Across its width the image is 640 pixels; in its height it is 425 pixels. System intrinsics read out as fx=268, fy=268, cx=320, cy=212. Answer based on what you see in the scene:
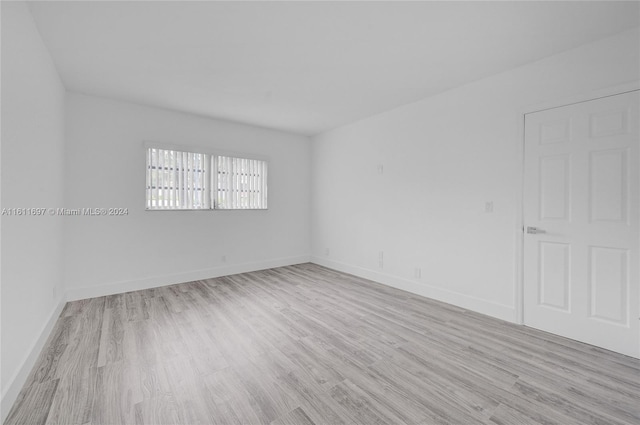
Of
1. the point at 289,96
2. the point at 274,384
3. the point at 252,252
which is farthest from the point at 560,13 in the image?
the point at 252,252

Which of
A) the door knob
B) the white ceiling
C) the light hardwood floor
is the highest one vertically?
the white ceiling

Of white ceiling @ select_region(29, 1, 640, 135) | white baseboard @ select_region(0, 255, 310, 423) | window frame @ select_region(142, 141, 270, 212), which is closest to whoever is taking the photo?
white baseboard @ select_region(0, 255, 310, 423)

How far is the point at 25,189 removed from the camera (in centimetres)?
208

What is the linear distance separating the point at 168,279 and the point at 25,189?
2.52 meters

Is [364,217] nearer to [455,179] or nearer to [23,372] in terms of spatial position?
[455,179]

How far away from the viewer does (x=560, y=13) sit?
Answer: 2.12 m

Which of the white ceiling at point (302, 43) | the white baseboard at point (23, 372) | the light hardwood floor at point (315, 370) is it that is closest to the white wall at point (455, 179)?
the white ceiling at point (302, 43)

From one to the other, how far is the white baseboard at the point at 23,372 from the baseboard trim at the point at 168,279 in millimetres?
912

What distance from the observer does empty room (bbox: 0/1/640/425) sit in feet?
6.06

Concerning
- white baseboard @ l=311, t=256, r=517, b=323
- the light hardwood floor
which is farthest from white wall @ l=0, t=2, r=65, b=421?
white baseboard @ l=311, t=256, r=517, b=323

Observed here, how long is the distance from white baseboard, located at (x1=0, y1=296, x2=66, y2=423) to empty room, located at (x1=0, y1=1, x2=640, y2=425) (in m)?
0.03

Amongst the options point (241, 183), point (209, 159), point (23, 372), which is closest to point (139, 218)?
point (209, 159)

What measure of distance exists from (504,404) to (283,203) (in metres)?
4.63

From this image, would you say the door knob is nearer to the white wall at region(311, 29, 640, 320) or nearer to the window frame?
the white wall at region(311, 29, 640, 320)
